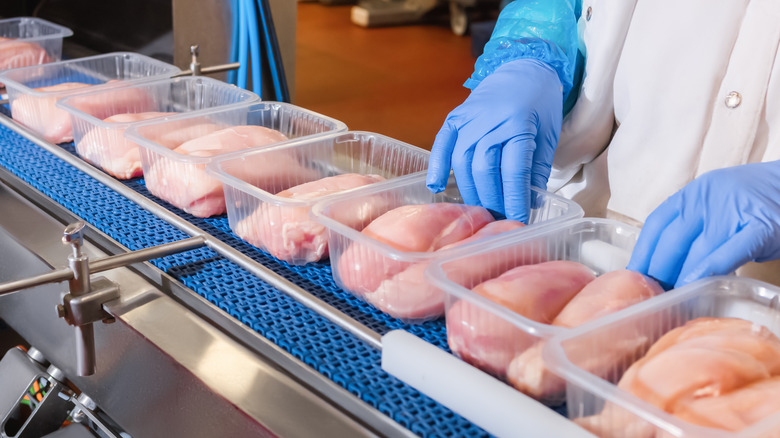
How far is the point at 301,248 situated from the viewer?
1.22 m

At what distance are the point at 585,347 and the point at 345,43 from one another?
6.74 m

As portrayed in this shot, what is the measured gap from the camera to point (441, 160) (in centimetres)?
131

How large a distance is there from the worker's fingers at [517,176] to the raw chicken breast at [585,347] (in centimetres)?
27

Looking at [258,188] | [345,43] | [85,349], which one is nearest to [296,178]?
[258,188]

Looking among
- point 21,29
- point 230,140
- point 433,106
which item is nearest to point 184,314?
point 230,140

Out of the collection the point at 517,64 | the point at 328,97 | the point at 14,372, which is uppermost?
the point at 517,64

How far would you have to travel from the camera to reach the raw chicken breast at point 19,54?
2256 millimetres

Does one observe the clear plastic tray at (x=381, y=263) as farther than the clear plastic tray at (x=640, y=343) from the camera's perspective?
Yes

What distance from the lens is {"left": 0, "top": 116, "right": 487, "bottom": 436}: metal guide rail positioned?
0.91 metres

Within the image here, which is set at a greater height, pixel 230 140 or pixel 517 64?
pixel 517 64

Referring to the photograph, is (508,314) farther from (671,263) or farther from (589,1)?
(589,1)

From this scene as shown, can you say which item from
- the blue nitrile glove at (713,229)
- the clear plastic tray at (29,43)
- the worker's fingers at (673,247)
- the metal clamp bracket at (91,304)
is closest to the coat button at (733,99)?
the blue nitrile glove at (713,229)

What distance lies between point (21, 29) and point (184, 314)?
1967 mm

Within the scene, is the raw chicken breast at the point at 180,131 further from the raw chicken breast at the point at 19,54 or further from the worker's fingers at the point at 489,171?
the raw chicken breast at the point at 19,54
